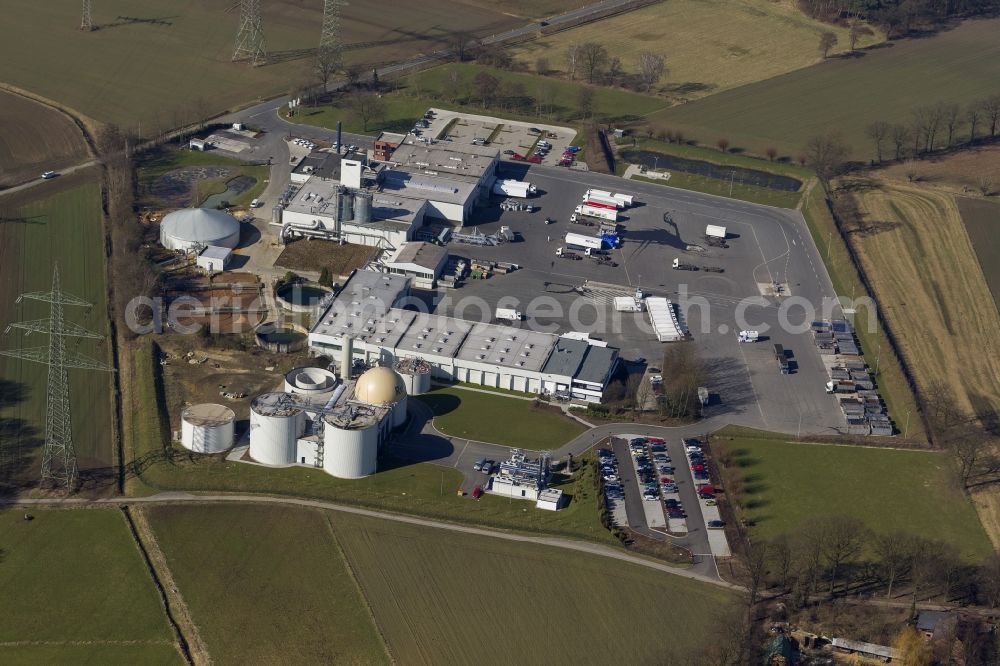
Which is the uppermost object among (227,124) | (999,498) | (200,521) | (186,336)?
(227,124)

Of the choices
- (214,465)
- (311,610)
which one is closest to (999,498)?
(311,610)

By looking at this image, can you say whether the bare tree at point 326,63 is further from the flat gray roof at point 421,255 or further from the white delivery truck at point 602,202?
the flat gray roof at point 421,255

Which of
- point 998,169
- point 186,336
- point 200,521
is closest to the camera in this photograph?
point 200,521

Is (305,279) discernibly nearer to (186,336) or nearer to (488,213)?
(186,336)

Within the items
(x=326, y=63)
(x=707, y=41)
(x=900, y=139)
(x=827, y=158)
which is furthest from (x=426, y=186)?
(x=707, y=41)

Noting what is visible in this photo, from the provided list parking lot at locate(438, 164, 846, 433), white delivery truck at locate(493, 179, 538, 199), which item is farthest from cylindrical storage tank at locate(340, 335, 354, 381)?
white delivery truck at locate(493, 179, 538, 199)

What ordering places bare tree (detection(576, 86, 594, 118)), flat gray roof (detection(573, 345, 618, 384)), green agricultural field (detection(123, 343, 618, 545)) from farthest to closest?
bare tree (detection(576, 86, 594, 118)) < flat gray roof (detection(573, 345, 618, 384)) < green agricultural field (detection(123, 343, 618, 545))

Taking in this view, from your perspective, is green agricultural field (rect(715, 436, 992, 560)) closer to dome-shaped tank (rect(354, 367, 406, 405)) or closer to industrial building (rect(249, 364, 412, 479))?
dome-shaped tank (rect(354, 367, 406, 405))
